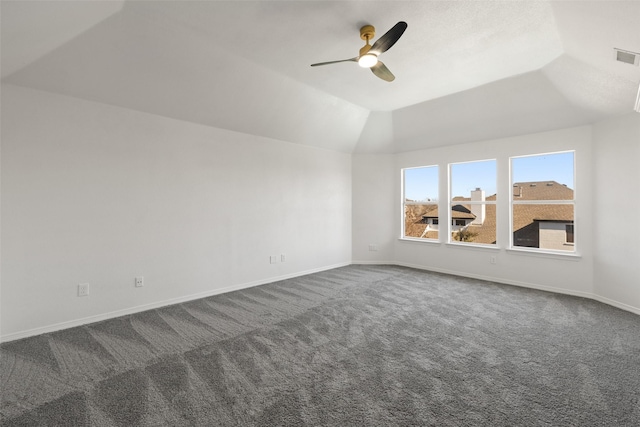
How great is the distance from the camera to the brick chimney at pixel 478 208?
17.5 feet

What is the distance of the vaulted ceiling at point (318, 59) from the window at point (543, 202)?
→ 0.61 m

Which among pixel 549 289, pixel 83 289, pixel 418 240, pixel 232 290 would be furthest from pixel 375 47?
pixel 549 289

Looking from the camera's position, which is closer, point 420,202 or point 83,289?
point 83,289

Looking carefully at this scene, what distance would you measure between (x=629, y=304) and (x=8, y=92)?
767cm

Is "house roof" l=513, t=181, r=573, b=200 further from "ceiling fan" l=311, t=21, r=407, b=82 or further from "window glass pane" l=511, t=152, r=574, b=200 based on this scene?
"ceiling fan" l=311, t=21, r=407, b=82

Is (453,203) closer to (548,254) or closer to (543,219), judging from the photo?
(543,219)

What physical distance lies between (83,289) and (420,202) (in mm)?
5863

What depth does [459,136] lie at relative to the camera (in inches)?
208

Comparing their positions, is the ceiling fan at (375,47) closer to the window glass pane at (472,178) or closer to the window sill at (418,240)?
the window glass pane at (472,178)

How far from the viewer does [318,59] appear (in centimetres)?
341

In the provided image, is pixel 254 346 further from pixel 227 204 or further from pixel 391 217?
pixel 391 217

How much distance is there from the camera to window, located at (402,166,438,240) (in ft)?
19.6

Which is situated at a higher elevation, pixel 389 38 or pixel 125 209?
pixel 389 38

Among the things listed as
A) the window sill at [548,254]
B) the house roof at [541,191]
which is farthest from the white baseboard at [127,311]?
the house roof at [541,191]
